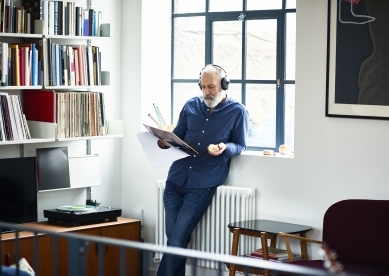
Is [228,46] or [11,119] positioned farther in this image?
[228,46]

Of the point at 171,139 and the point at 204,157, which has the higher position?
the point at 171,139

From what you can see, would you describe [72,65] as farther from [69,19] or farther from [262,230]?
[262,230]

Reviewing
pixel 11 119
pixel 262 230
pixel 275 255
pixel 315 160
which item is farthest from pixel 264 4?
pixel 11 119

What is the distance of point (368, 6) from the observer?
4.59 meters

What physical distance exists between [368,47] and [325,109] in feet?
1.62

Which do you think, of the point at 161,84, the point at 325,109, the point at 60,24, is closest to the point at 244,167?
the point at 325,109

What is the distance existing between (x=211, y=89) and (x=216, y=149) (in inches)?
17.5

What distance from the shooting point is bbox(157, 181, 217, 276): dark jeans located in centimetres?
515

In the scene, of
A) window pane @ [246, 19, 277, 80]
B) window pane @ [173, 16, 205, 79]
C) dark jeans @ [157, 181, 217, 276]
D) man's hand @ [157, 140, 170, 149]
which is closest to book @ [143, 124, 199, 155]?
man's hand @ [157, 140, 170, 149]

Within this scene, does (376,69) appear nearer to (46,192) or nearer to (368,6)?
(368,6)

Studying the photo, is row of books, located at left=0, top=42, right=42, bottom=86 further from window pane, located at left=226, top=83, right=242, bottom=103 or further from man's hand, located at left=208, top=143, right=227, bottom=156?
window pane, located at left=226, top=83, right=242, bottom=103

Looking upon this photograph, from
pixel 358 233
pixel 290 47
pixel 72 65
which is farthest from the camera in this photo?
pixel 290 47

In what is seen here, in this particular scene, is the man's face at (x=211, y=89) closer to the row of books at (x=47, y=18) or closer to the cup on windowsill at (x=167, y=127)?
the cup on windowsill at (x=167, y=127)

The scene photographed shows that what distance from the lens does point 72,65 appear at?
17.3 feet
